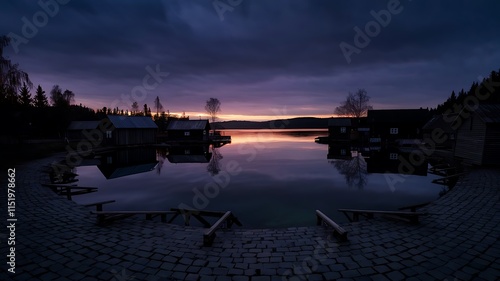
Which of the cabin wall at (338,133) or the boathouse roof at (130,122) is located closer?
the boathouse roof at (130,122)

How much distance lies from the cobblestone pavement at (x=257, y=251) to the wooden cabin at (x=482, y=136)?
52.2 feet

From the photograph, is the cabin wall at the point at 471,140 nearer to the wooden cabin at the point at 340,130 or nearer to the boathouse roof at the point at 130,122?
the wooden cabin at the point at 340,130

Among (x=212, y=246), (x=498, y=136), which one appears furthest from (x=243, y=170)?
(x=498, y=136)

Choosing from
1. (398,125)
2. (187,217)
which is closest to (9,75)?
(187,217)

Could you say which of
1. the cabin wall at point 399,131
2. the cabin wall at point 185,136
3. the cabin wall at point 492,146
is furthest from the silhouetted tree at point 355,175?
the cabin wall at point 185,136

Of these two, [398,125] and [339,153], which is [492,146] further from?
[398,125]

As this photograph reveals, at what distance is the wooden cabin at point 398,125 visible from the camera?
55.0m

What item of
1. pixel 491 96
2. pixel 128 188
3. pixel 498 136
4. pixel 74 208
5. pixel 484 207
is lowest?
pixel 128 188

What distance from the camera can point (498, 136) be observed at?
65.3 ft

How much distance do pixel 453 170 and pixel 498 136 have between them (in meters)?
4.39

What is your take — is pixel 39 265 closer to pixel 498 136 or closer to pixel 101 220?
pixel 101 220

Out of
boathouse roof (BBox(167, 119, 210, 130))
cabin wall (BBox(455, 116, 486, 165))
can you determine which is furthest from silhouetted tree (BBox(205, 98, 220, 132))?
cabin wall (BBox(455, 116, 486, 165))

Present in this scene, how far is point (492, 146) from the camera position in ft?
66.2

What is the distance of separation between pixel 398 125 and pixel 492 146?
126ft
